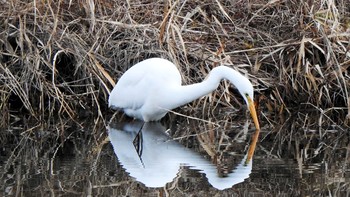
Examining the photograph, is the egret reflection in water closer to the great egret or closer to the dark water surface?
the dark water surface

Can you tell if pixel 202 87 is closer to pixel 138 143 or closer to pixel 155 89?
pixel 155 89

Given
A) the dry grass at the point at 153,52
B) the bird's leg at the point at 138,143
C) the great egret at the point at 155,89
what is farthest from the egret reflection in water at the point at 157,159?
the dry grass at the point at 153,52

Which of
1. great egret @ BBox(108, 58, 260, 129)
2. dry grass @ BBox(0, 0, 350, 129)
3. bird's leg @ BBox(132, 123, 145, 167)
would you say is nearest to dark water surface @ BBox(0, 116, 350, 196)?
bird's leg @ BBox(132, 123, 145, 167)

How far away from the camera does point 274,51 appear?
825 centimetres

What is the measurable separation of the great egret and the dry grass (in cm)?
31

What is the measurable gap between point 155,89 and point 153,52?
3.06 feet

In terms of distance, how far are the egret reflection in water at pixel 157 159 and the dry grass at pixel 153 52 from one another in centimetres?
68

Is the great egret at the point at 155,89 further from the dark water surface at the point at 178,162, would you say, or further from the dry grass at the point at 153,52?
the dry grass at the point at 153,52

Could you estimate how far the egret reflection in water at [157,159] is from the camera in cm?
539

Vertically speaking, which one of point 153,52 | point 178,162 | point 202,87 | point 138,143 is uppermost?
point 153,52

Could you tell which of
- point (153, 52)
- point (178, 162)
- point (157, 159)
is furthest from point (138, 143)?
point (153, 52)

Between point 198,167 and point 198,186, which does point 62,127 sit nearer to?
point 198,167

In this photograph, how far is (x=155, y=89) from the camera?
7.35 meters

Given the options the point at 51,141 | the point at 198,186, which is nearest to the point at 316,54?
the point at 51,141
